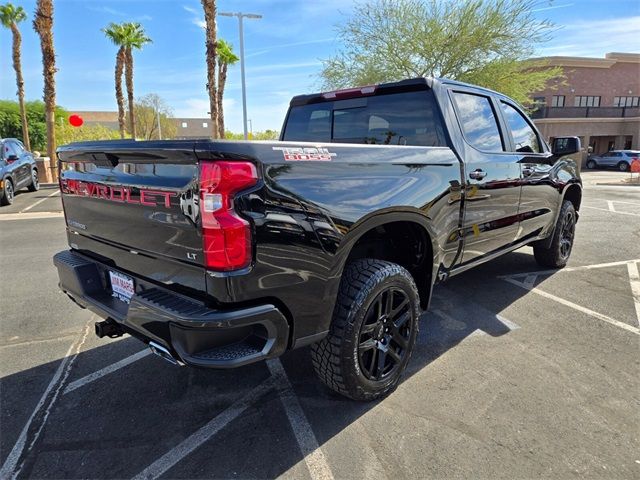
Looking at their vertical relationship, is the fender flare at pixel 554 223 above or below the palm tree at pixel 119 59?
below

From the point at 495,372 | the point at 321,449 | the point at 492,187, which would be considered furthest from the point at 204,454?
the point at 492,187

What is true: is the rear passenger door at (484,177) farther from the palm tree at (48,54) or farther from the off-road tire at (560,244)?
the palm tree at (48,54)

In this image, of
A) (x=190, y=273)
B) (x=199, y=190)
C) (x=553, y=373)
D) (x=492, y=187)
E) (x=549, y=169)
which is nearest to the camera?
(x=199, y=190)

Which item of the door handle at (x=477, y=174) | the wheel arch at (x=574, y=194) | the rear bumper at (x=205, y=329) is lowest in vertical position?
the rear bumper at (x=205, y=329)

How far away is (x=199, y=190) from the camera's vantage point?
186 cm

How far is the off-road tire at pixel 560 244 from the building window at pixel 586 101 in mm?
41091

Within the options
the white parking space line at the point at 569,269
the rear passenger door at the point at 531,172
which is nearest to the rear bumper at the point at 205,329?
the rear passenger door at the point at 531,172

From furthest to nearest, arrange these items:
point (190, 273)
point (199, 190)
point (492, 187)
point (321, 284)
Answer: point (492, 187)
point (321, 284)
point (190, 273)
point (199, 190)

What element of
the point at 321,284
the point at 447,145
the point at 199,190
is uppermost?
the point at 447,145

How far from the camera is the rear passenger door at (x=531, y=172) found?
160 inches

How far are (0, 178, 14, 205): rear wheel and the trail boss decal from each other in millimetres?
11681

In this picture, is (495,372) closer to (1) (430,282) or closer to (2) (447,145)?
(1) (430,282)

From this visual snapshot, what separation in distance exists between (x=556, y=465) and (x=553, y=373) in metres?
0.99

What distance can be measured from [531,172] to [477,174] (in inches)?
48.7
